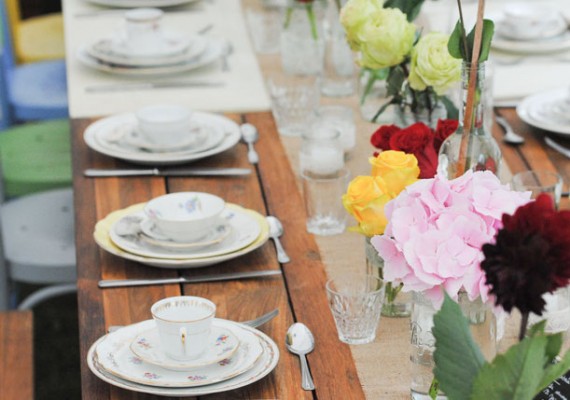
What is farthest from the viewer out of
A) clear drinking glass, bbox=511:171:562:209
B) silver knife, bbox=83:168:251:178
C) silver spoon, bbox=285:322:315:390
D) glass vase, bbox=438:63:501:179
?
silver knife, bbox=83:168:251:178

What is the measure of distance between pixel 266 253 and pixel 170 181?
34 centimetres

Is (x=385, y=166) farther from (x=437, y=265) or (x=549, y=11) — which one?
(x=549, y=11)

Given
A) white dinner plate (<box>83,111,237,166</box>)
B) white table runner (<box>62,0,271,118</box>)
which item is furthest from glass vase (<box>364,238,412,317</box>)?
white table runner (<box>62,0,271,118</box>)

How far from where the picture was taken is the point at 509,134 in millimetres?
2072

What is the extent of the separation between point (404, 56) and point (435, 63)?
13 cm

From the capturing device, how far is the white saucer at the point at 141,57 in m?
2.44

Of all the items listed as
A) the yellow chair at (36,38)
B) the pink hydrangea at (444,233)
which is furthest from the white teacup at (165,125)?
the yellow chair at (36,38)

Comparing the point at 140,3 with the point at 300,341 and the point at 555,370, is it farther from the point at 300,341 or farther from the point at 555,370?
the point at 555,370

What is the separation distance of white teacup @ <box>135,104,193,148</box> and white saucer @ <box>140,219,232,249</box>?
1.12ft

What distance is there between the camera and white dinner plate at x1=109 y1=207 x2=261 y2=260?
157 centimetres

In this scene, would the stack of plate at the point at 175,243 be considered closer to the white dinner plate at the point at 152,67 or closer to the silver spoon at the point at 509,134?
the silver spoon at the point at 509,134

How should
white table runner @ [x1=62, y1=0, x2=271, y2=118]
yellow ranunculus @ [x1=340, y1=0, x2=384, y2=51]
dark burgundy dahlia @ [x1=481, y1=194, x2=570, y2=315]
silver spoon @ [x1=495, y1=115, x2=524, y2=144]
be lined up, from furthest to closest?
white table runner @ [x1=62, y1=0, x2=271, y2=118]
silver spoon @ [x1=495, y1=115, x2=524, y2=144]
yellow ranunculus @ [x1=340, y1=0, x2=384, y2=51]
dark burgundy dahlia @ [x1=481, y1=194, x2=570, y2=315]

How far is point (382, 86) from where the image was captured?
225 centimetres

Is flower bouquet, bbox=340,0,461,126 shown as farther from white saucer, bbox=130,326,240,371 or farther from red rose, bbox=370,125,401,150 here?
white saucer, bbox=130,326,240,371
